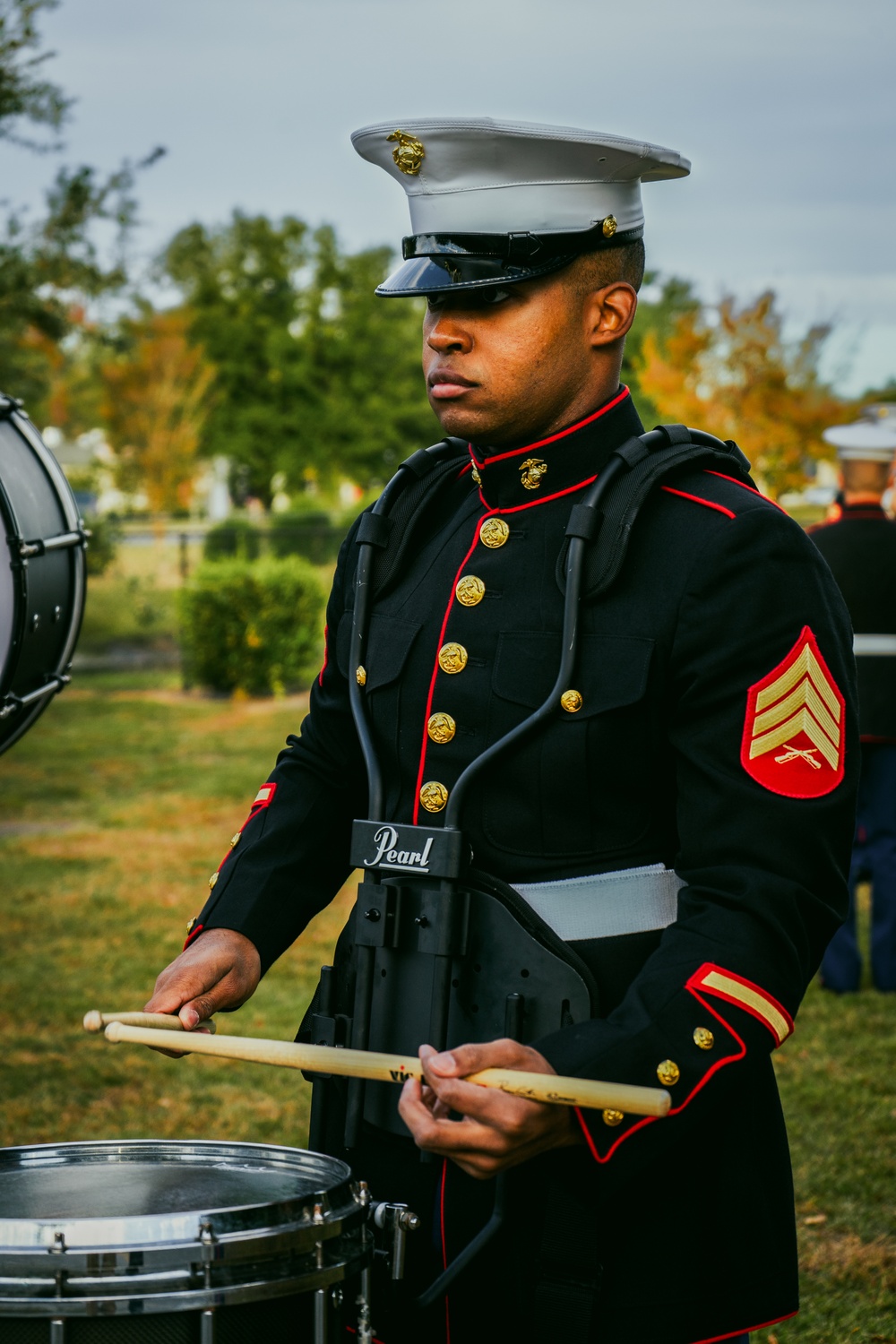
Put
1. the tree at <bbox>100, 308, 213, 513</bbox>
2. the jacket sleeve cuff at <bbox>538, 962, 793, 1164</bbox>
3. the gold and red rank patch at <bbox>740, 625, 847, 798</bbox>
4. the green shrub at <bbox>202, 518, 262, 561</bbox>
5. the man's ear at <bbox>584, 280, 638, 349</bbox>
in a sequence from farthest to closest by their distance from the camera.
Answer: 1. the tree at <bbox>100, 308, 213, 513</bbox>
2. the green shrub at <bbox>202, 518, 262, 561</bbox>
3. the man's ear at <bbox>584, 280, 638, 349</bbox>
4. the gold and red rank patch at <bbox>740, 625, 847, 798</bbox>
5. the jacket sleeve cuff at <bbox>538, 962, 793, 1164</bbox>

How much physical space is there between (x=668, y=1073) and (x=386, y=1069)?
310mm

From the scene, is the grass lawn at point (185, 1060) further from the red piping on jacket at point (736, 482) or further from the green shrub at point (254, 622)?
the green shrub at point (254, 622)

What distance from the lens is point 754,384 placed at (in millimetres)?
20703

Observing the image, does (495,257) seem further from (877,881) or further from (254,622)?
(254,622)

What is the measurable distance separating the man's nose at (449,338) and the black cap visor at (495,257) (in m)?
0.04

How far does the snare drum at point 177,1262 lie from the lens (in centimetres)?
154

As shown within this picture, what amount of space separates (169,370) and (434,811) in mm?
33666

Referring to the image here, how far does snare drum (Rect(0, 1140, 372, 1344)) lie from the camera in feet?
5.07

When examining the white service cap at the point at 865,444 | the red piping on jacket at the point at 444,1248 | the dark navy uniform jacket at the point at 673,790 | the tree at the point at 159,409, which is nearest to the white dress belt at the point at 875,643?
the white service cap at the point at 865,444

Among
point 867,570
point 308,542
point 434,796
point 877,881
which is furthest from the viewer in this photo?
point 308,542

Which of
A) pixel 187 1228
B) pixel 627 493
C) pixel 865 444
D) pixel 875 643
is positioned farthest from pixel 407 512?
pixel 875 643

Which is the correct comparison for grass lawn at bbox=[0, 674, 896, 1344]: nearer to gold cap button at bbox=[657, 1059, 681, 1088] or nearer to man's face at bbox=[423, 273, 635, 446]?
gold cap button at bbox=[657, 1059, 681, 1088]

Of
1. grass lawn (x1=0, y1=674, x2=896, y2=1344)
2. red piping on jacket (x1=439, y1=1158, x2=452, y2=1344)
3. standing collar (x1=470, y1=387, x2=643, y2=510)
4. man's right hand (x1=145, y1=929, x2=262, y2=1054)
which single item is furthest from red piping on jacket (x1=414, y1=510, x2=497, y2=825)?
grass lawn (x1=0, y1=674, x2=896, y2=1344)

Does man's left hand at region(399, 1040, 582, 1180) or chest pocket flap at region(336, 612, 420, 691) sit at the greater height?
chest pocket flap at region(336, 612, 420, 691)
